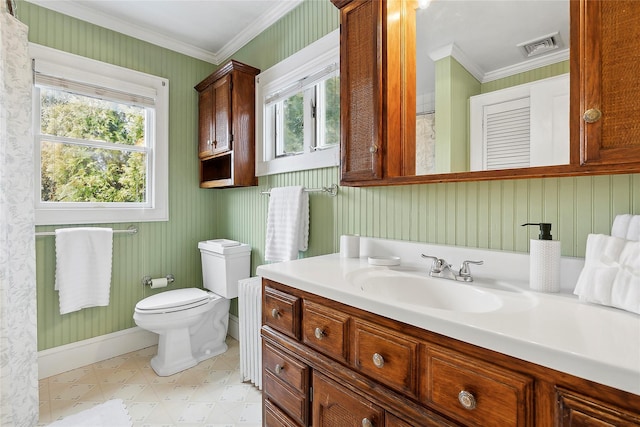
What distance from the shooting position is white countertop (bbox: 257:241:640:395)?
52cm

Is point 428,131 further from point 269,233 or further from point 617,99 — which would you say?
point 269,233

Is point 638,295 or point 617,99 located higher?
point 617,99

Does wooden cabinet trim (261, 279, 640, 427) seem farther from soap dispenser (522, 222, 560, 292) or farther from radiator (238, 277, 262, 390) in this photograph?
radiator (238, 277, 262, 390)

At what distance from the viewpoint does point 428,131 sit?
1.29 metres

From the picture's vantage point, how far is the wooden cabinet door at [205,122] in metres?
2.48

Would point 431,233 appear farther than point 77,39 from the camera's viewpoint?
No

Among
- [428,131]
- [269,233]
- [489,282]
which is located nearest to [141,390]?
[269,233]

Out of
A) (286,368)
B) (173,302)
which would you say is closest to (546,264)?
(286,368)

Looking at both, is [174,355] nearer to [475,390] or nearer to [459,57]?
[475,390]

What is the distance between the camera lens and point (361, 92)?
1.37 meters

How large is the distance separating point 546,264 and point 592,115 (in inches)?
16.9

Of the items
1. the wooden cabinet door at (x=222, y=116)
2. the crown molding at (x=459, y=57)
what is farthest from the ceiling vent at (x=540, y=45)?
the wooden cabinet door at (x=222, y=116)

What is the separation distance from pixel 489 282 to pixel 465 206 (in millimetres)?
309

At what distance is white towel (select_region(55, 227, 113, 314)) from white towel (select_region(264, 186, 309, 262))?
1.24 metres
